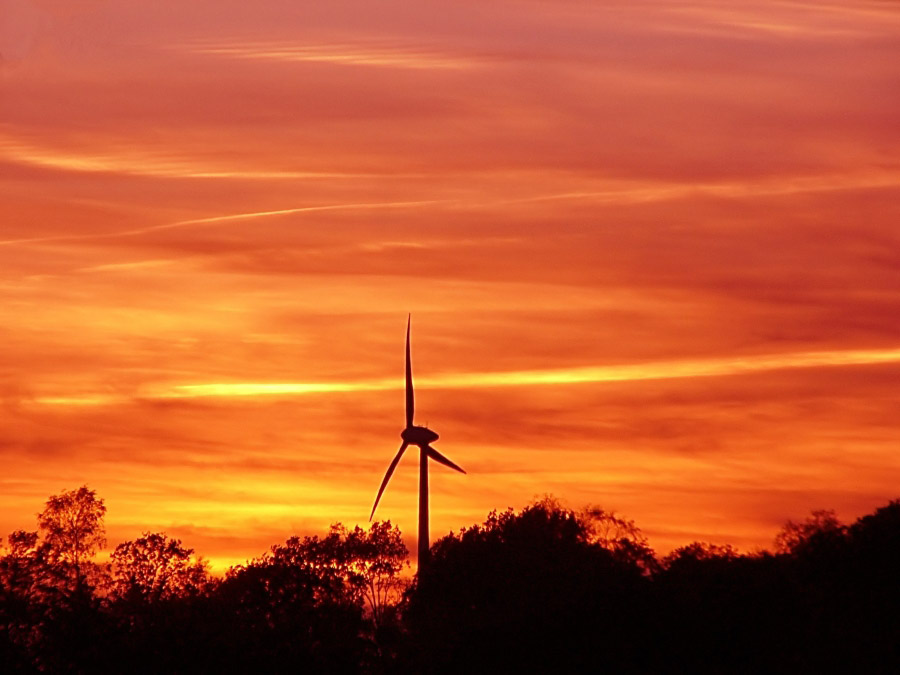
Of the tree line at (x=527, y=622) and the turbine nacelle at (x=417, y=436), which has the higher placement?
the turbine nacelle at (x=417, y=436)

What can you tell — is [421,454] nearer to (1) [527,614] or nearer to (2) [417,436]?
(2) [417,436]

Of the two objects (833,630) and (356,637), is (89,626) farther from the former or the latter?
(833,630)

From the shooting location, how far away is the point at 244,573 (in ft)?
400

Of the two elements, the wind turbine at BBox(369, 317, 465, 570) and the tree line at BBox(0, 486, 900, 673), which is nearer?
the tree line at BBox(0, 486, 900, 673)

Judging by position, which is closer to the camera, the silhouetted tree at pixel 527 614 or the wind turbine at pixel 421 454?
the silhouetted tree at pixel 527 614

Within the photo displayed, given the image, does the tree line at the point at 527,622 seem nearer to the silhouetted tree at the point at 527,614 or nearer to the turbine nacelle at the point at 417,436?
the silhouetted tree at the point at 527,614

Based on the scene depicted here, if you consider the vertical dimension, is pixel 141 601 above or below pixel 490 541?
below

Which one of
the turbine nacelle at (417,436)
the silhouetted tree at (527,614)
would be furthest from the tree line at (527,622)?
the turbine nacelle at (417,436)

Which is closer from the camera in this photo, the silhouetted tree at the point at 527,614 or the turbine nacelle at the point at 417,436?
the silhouetted tree at the point at 527,614

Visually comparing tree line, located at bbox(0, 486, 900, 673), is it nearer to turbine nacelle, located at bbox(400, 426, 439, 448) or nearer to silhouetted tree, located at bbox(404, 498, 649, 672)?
silhouetted tree, located at bbox(404, 498, 649, 672)

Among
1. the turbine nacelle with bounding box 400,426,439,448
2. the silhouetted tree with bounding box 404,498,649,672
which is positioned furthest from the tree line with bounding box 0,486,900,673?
the turbine nacelle with bounding box 400,426,439,448

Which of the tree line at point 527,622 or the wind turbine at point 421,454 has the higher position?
the wind turbine at point 421,454

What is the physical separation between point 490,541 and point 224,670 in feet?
129

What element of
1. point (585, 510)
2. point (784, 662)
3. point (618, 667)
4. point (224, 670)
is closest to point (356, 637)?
point (224, 670)
